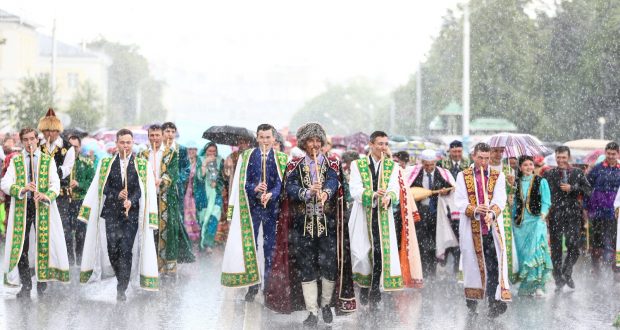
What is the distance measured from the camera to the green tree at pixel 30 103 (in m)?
37.8

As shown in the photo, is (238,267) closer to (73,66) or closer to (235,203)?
(235,203)

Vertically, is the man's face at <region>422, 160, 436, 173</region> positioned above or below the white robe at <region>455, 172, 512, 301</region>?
above

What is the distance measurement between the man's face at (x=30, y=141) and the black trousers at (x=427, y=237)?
5.09m

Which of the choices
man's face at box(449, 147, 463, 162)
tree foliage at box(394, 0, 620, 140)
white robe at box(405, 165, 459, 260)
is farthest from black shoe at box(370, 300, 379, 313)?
tree foliage at box(394, 0, 620, 140)

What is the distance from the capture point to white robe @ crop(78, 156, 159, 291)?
11.9 metres

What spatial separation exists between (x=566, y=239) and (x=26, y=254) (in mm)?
6262

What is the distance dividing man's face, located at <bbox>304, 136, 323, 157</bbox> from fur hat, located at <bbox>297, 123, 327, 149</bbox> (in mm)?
21

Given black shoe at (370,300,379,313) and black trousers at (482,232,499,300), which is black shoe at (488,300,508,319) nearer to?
black trousers at (482,232,499,300)

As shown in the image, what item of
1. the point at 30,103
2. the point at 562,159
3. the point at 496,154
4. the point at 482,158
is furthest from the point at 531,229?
the point at 30,103

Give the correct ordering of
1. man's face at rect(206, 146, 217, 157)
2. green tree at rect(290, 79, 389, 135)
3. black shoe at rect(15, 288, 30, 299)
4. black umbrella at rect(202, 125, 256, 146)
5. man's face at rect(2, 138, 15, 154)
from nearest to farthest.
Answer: black shoe at rect(15, 288, 30, 299)
black umbrella at rect(202, 125, 256, 146)
man's face at rect(2, 138, 15, 154)
man's face at rect(206, 146, 217, 157)
green tree at rect(290, 79, 389, 135)

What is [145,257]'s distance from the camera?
11.9 metres

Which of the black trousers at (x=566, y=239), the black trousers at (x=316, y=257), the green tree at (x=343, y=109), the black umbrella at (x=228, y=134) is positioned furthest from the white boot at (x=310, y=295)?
the green tree at (x=343, y=109)

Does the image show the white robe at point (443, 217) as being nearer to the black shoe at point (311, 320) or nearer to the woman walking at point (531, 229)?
the woman walking at point (531, 229)

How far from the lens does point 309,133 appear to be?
10.0 m
